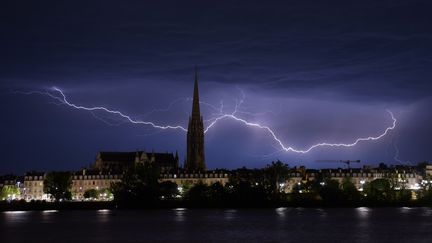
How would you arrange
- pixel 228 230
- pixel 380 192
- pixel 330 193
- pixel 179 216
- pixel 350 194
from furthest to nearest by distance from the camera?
pixel 380 192, pixel 350 194, pixel 330 193, pixel 179 216, pixel 228 230

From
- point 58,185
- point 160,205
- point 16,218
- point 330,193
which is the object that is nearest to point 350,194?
point 330,193

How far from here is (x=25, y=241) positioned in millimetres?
75688

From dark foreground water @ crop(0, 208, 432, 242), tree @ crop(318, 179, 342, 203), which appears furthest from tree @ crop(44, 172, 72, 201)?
dark foreground water @ crop(0, 208, 432, 242)

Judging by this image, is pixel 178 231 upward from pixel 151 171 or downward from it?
downward

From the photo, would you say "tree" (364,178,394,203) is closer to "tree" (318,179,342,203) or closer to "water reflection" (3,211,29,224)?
"tree" (318,179,342,203)

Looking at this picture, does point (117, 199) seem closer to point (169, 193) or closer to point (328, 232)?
point (169, 193)

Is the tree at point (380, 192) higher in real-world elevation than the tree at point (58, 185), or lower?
lower

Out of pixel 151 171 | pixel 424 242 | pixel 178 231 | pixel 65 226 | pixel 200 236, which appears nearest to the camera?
pixel 424 242

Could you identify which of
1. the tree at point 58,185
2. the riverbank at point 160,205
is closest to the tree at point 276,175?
the riverbank at point 160,205

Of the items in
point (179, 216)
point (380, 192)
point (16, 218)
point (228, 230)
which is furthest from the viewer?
point (380, 192)

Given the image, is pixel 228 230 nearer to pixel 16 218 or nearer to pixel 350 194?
pixel 16 218

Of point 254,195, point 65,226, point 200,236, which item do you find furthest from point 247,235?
point 254,195

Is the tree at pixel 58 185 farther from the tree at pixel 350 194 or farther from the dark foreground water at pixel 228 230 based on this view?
the dark foreground water at pixel 228 230

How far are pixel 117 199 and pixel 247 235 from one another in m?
72.1
